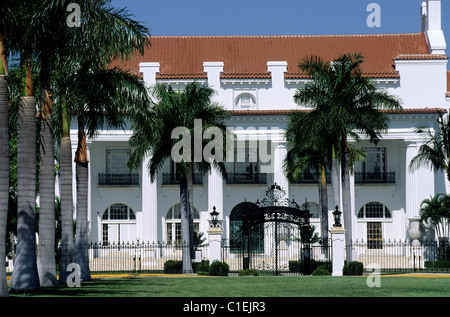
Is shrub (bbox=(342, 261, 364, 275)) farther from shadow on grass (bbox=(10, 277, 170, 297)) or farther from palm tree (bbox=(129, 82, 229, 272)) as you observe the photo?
shadow on grass (bbox=(10, 277, 170, 297))

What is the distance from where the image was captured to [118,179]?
6062cm

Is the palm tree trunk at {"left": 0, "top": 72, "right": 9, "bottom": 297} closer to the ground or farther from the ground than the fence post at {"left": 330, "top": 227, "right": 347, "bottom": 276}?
farther from the ground

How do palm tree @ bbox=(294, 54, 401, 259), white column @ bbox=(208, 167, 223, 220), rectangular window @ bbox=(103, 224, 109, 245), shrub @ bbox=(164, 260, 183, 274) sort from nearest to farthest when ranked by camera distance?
palm tree @ bbox=(294, 54, 401, 259)
shrub @ bbox=(164, 260, 183, 274)
white column @ bbox=(208, 167, 223, 220)
rectangular window @ bbox=(103, 224, 109, 245)

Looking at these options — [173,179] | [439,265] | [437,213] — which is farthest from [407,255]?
[173,179]

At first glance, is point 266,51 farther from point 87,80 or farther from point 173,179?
point 87,80

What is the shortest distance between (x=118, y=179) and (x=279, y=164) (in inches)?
419

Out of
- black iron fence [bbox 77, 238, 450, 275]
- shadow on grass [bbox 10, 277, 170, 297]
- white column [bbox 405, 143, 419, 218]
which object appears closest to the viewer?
shadow on grass [bbox 10, 277, 170, 297]

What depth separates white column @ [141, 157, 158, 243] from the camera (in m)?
57.7

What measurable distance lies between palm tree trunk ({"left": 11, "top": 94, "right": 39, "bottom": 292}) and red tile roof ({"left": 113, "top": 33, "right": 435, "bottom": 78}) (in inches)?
1335

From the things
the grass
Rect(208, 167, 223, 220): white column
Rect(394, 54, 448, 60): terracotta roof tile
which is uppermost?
Rect(394, 54, 448, 60): terracotta roof tile

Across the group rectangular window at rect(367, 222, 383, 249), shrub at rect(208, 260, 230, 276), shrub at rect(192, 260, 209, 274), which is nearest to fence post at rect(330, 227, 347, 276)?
shrub at rect(208, 260, 230, 276)

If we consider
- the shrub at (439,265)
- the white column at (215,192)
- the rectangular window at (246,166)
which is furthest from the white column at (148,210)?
the shrub at (439,265)

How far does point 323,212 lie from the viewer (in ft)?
159

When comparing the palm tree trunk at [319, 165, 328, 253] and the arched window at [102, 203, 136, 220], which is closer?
the palm tree trunk at [319, 165, 328, 253]
